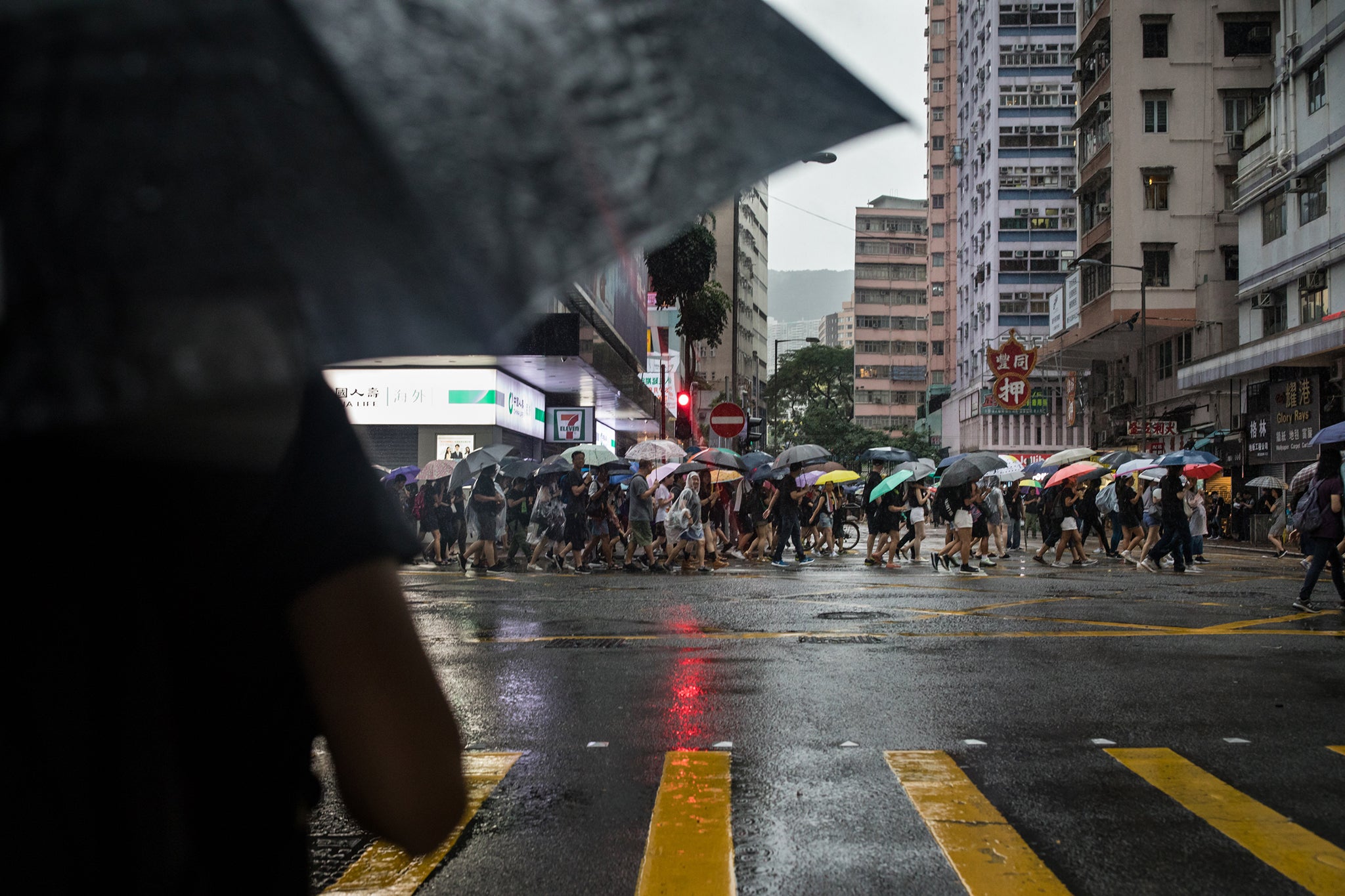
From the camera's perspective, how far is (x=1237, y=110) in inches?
1813

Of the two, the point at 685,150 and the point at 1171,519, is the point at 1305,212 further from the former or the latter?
the point at 685,150

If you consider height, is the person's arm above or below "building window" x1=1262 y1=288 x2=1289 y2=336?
below

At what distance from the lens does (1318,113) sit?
106 ft

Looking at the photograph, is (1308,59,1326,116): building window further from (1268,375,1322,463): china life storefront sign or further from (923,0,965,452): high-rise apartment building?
(923,0,965,452): high-rise apartment building

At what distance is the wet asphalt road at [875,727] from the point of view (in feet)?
13.6

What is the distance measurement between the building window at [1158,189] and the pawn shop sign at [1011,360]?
7.25 metres

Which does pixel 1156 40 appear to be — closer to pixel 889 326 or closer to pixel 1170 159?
pixel 1170 159

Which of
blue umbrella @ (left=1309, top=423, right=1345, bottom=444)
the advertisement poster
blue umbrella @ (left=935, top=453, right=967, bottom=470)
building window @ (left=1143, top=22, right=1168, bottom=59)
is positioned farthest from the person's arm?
building window @ (left=1143, top=22, right=1168, bottom=59)

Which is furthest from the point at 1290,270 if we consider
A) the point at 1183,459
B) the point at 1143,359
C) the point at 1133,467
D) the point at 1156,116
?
the point at 1183,459

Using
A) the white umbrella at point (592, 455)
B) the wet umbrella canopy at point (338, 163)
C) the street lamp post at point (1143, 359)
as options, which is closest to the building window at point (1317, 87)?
the street lamp post at point (1143, 359)

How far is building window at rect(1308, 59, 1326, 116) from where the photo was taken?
32188 millimetres

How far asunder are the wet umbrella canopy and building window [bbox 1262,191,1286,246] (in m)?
38.4

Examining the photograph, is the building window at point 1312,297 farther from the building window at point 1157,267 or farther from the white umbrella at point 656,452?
the white umbrella at point 656,452

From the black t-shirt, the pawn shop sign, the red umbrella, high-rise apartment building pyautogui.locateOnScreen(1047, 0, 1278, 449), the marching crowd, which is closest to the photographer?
the black t-shirt
